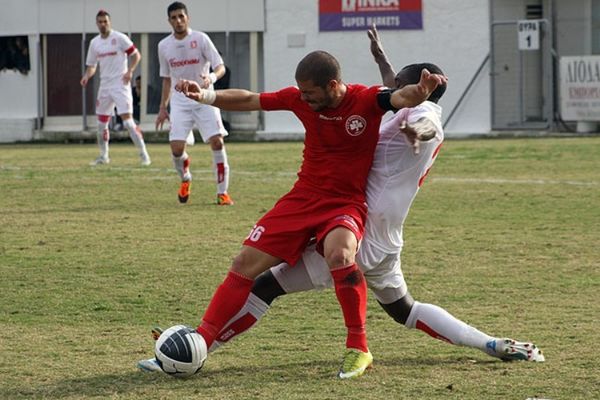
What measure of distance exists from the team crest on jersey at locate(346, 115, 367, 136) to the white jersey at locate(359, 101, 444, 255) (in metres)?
0.17

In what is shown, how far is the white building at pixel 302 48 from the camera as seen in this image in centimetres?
3309

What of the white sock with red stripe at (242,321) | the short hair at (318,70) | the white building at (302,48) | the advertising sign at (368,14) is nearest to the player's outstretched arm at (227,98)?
the short hair at (318,70)

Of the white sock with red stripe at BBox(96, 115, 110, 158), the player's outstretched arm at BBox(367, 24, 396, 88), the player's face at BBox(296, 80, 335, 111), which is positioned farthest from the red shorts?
the white sock with red stripe at BBox(96, 115, 110, 158)

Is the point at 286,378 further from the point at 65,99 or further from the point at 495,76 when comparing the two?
the point at 65,99

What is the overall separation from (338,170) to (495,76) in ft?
89.3

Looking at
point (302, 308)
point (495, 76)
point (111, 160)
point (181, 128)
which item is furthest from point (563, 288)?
point (495, 76)

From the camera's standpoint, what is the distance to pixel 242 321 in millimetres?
6762

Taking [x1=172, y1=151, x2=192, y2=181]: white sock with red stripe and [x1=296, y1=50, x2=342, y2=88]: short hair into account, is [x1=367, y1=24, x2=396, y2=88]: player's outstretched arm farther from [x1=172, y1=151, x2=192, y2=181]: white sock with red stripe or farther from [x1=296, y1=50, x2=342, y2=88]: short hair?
[x1=172, y1=151, x2=192, y2=181]: white sock with red stripe

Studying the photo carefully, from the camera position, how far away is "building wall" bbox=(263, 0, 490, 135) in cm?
3353

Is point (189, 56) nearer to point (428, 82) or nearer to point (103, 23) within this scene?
point (103, 23)

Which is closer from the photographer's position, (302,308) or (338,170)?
(338,170)

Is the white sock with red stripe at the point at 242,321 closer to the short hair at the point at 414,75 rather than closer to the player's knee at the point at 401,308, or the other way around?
the player's knee at the point at 401,308

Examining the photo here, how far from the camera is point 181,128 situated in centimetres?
1584

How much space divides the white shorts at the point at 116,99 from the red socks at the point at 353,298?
16.4m
